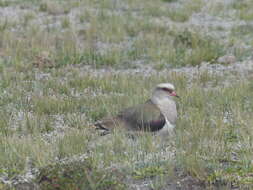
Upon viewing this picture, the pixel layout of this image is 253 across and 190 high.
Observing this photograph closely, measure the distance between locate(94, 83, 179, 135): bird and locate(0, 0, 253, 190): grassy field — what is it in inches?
8.4

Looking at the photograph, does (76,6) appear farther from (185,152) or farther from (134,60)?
(185,152)

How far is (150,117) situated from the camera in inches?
318

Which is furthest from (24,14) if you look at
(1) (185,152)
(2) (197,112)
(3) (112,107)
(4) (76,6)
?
(1) (185,152)

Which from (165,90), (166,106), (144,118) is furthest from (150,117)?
(165,90)

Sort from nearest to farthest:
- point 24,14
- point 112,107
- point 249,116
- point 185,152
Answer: point 185,152
point 249,116
point 112,107
point 24,14

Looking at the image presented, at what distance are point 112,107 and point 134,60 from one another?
15.6 ft

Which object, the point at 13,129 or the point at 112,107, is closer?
the point at 13,129

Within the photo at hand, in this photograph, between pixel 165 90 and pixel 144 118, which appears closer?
pixel 144 118

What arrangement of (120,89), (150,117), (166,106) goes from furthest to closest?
(120,89) < (166,106) < (150,117)

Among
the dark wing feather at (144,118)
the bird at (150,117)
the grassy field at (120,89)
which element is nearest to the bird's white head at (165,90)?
the bird at (150,117)

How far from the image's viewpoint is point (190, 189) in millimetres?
6414

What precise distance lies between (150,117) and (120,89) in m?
3.08

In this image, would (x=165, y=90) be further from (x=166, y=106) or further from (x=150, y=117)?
(x=150, y=117)

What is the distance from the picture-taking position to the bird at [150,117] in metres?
8.05
